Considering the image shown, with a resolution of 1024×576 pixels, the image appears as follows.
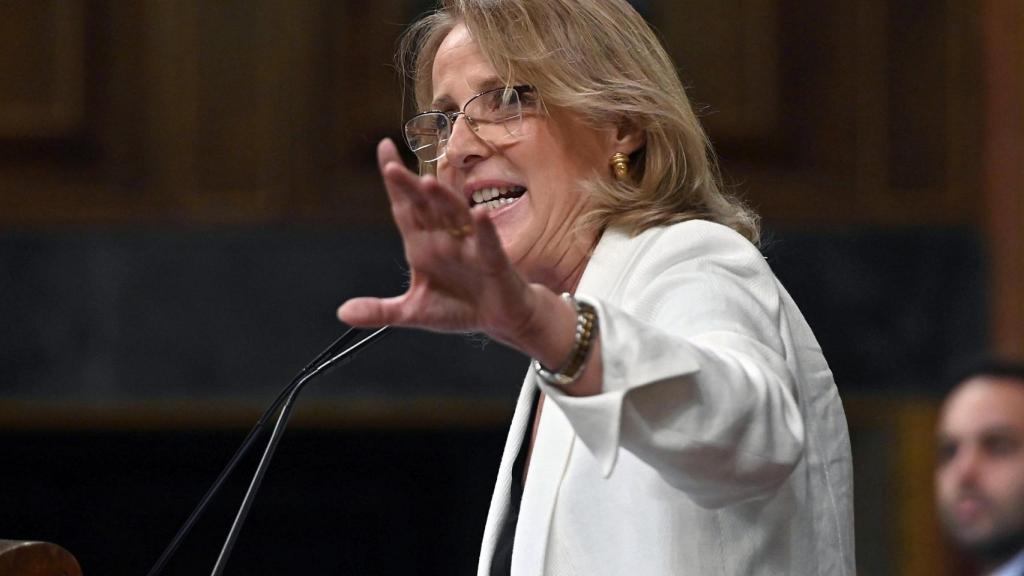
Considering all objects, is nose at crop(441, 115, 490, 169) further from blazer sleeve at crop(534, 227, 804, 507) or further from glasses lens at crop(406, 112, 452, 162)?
blazer sleeve at crop(534, 227, 804, 507)

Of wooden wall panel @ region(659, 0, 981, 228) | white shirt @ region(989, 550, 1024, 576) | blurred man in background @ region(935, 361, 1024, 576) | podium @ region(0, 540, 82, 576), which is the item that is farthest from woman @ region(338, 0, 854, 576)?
wooden wall panel @ region(659, 0, 981, 228)

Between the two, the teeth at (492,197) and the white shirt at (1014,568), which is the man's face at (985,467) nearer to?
the white shirt at (1014,568)

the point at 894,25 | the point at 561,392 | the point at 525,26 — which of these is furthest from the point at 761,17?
the point at 561,392

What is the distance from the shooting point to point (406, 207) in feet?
4.48

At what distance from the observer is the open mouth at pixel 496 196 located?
6.89ft

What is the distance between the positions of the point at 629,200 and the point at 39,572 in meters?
0.83

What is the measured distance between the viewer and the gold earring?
6.91 ft

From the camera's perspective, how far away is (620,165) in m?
2.11

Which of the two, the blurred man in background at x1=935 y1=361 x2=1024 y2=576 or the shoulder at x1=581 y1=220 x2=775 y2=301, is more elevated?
the shoulder at x1=581 y1=220 x2=775 y2=301

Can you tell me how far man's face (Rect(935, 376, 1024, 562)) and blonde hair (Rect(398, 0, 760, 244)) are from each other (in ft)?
4.53

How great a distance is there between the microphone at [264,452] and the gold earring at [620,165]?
0.37m

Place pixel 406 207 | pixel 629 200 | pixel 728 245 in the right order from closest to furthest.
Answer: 1. pixel 406 207
2. pixel 728 245
3. pixel 629 200

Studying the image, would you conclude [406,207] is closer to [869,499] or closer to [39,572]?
[39,572]

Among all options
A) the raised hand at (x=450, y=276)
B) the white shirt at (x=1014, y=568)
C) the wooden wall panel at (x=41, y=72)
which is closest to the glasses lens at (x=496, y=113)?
the raised hand at (x=450, y=276)
